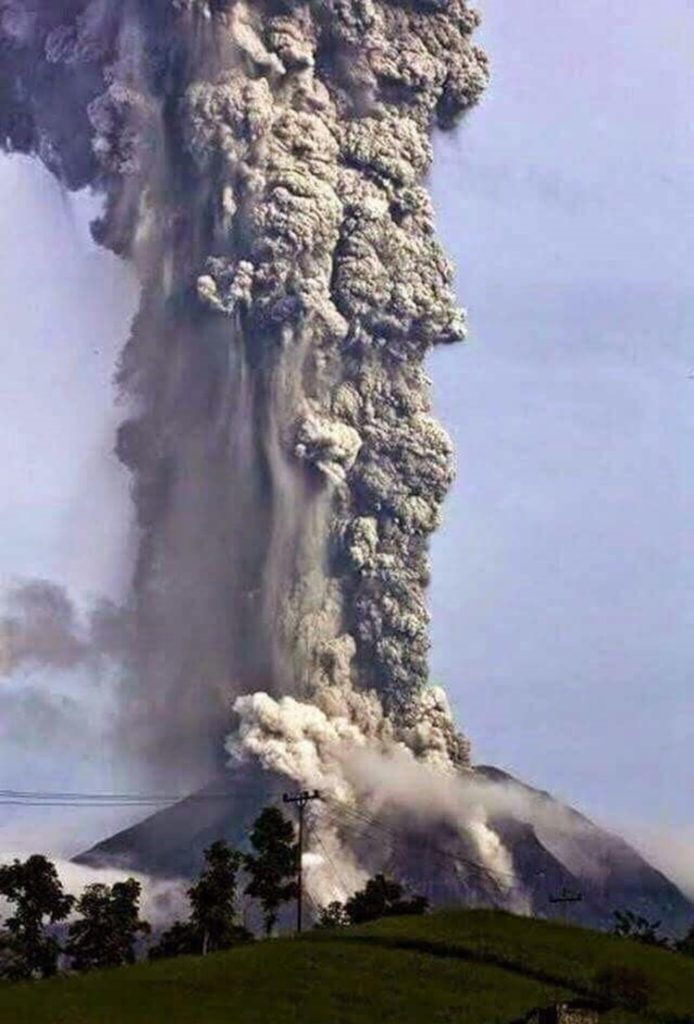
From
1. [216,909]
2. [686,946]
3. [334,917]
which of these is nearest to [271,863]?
[216,909]

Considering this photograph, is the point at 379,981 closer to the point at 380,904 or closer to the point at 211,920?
the point at 211,920

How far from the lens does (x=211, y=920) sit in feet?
470

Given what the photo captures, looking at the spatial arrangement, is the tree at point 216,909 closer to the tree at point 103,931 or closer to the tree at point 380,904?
the tree at point 103,931

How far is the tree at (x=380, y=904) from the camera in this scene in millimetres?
151387

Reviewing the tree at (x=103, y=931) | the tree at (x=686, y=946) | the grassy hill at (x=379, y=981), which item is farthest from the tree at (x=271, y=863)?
A: the tree at (x=686, y=946)

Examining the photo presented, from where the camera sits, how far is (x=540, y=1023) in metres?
91.4

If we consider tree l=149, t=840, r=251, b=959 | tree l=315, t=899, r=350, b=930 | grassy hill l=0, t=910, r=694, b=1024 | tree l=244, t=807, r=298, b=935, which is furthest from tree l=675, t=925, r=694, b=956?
grassy hill l=0, t=910, r=694, b=1024

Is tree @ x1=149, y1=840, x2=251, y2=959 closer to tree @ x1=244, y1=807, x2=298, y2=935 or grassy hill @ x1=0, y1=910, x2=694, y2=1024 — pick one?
tree @ x1=244, y1=807, x2=298, y2=935

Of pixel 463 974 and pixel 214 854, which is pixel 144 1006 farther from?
pixel 214 854

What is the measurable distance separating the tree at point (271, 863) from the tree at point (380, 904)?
4.51 m

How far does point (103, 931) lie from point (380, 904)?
21255 millimetres

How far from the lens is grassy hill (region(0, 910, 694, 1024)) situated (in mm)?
97938

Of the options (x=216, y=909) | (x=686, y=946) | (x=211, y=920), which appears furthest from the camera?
(x=686, y=946)

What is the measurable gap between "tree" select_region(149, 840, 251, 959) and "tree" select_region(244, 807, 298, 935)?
7.01 feet
